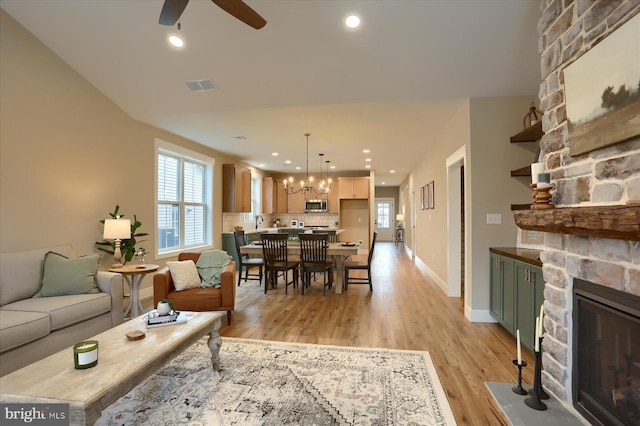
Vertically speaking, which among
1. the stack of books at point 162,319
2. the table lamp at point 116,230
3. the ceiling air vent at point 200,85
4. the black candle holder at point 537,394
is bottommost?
the black candle holder at point 537,394

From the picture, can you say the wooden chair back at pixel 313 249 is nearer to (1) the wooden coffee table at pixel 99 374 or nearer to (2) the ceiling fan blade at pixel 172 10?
(1) the wooden coffee table at pixel 99 374

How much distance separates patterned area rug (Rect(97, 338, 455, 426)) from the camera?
188 centimetres

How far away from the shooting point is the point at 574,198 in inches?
68.0

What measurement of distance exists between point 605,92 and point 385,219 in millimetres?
12946

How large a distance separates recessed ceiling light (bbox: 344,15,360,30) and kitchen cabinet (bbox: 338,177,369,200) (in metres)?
6.26

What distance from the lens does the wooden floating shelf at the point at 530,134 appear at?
3.06 metres

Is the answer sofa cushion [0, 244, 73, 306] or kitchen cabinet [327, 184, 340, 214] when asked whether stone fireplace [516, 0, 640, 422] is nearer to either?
sofa cushion [0, 244, 73, 306]

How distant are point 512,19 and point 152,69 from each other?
3.77 metres

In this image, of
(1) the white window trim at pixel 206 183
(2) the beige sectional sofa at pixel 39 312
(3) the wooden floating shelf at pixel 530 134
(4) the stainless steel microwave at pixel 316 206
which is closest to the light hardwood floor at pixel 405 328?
(2) the beige sectional sofa at pixel 39 312

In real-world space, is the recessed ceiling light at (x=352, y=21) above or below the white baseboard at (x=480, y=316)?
above

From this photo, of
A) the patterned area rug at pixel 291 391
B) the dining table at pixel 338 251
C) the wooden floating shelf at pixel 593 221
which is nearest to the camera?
the wooden floating shelf at pixel 593 221

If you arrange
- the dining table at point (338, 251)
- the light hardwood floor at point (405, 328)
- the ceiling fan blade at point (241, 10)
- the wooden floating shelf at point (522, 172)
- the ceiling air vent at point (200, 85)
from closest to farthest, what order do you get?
the ceiling fan blade at point (241, 10) < the light hardwood floor at point (405, 328) < the wooden floating shelf at point (522, 172) < the ceiling air vent at point (200, 85) < the dining table at point (338, 251)

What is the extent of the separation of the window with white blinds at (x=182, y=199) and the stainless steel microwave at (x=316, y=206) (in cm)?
337

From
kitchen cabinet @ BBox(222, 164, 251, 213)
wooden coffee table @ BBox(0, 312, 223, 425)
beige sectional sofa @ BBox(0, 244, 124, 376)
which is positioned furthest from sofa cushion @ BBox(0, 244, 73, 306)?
kitchen cabinet @ BBox(222, 164, 251, 213)
